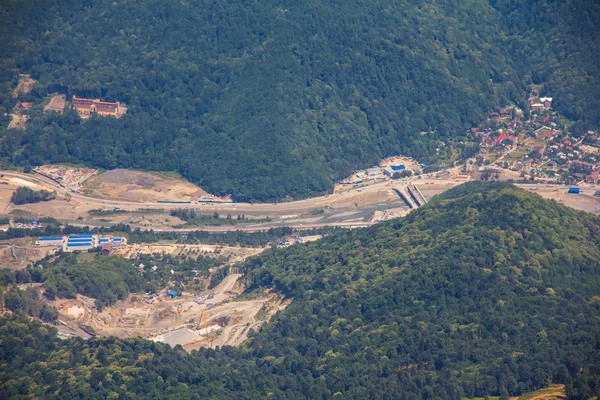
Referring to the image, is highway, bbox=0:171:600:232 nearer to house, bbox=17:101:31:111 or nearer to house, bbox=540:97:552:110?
house, bbox=17:101:31:111

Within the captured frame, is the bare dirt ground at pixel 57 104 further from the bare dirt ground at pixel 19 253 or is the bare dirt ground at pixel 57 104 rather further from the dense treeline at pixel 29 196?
the bare dirt ground at pixel 19 253

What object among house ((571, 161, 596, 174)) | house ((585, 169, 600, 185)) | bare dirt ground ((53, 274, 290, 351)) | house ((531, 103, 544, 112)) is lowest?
bare dirt ground ((53, 274, 290, 351))

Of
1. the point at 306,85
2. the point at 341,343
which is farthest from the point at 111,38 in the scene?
the point at 341,343

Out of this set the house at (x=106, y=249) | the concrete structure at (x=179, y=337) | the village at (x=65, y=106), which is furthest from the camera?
the village at (x=65, y=106)

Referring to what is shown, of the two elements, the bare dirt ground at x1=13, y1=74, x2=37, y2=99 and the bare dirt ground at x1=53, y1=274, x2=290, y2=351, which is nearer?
the bare dirt ground at x1=53, y1=274, x2=290, y2=351

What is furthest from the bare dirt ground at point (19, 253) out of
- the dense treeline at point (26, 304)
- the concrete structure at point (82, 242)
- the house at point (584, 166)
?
the house at point (584, 166)

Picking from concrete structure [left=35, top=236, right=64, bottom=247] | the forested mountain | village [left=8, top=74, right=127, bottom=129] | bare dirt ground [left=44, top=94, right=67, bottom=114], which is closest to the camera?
the forested mountain

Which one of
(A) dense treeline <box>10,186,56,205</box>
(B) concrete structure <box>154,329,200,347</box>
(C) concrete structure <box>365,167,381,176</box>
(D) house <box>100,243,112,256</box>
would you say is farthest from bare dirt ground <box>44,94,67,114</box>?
(B) concrete structure <box>154,329,200,347</box>
